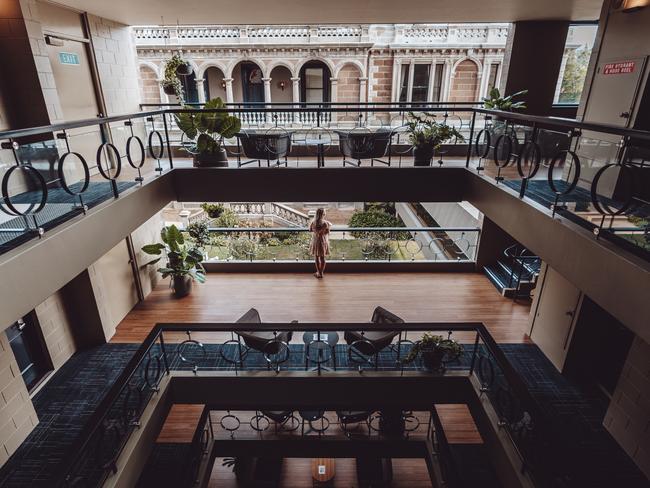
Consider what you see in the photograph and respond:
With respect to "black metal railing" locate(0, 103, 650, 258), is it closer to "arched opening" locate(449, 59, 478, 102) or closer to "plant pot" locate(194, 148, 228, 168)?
"plant pot" locate(194, 148, 228, 168)

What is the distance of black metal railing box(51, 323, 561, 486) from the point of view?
3.97 m

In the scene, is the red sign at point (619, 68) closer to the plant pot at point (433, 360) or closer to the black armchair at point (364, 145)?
the black armchair at point (364, 145)

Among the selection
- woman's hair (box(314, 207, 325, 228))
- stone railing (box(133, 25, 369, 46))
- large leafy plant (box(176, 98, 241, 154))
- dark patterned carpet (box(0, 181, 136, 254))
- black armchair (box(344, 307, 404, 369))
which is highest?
stone railing (box(133, 25, 369, 46))

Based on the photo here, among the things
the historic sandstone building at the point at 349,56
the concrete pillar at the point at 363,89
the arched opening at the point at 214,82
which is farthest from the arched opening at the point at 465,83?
the arched opening at the point at 214,82

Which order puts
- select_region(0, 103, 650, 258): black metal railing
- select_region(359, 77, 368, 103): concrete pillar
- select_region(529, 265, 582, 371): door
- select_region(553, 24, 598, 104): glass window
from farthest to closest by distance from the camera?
select_region(359, 77, 368, 103): concrete pillar → select_region(553, 24, 598, 104): glass window → select_region(529, 265, 582, 371): door → select_region(0, 103, 650, 258): black metal railing

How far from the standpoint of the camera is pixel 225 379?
581 centimetres

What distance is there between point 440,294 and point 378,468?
13.8 ft

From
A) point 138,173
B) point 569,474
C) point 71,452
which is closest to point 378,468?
point 569,474

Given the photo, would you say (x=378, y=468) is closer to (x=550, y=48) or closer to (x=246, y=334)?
(x=246, y=334)

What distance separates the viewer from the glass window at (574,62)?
25.7ft

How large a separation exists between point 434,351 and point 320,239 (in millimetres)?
3627

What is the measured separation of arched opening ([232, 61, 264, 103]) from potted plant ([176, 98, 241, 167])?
836 cm

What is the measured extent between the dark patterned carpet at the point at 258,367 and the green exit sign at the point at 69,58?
185 inches

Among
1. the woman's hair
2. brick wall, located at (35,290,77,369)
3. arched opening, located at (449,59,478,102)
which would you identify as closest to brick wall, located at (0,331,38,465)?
brick wall, located at (35,290,77,369)
